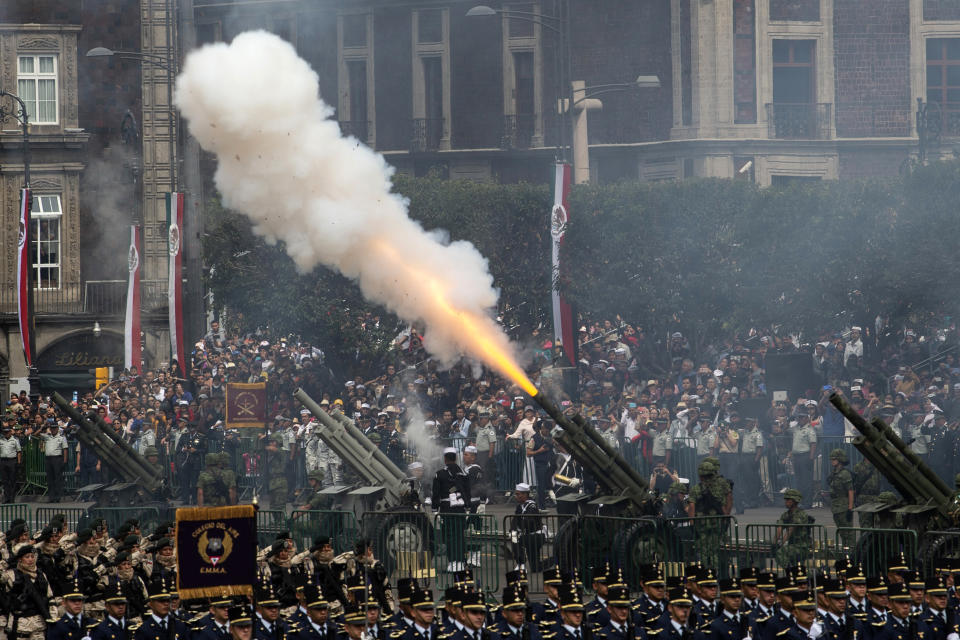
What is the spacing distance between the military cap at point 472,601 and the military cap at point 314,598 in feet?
4.88

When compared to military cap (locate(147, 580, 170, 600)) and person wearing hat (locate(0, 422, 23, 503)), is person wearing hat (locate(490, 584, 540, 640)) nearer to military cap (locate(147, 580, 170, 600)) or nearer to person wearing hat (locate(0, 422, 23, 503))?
military cap (locate(147, 580, 170, 600))

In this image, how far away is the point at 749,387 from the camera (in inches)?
1339

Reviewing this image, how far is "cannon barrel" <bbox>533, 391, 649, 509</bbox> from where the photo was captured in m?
25.2

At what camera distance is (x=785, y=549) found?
22.5 meters

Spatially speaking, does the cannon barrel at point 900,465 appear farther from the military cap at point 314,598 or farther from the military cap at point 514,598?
the military cap at point 314,598

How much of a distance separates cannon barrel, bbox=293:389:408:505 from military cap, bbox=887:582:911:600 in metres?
10.7

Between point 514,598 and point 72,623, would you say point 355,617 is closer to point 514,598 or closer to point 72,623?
point 514,598

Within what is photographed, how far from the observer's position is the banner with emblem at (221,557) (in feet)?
56.1

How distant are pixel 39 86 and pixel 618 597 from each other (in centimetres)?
4542

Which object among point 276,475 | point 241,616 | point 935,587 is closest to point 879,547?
point 935,587

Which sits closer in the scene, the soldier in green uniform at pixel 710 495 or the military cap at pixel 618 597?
the military cap at pixel 618 597

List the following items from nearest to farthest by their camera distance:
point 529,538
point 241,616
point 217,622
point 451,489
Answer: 1. point 241,616
2. point 217,622
3. point 529,538
4. point 451,489

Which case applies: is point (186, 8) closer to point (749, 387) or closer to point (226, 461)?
point (226, 461)

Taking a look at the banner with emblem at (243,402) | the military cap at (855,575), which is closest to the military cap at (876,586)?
the military cap at (855,575)
